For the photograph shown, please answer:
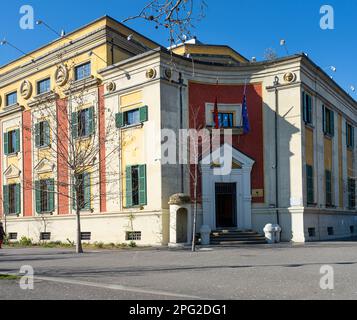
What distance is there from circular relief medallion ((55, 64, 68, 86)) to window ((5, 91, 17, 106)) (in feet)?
18.0

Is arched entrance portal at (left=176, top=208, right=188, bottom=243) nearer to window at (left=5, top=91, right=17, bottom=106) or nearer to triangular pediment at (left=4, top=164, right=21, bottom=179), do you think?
triangular pediment at (left=4, top=164, right=21, bottom=179)

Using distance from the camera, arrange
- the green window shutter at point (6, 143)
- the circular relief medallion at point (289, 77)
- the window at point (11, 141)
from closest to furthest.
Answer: the circular relief medallion at point (289, 77) < the window at point (11, 141) < the green window shutter at point (6, 143)

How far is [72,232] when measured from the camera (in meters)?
27.4

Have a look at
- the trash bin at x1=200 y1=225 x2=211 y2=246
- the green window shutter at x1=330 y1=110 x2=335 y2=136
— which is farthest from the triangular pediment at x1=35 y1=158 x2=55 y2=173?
the green window shutter at x1=330 y1=110 x2=335 y2=136

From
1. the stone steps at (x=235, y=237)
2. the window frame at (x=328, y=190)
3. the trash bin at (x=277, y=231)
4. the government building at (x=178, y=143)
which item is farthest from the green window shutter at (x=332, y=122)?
the stone steps at (x=235, y=237)

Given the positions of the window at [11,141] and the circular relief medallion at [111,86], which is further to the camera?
the window at [11,141]

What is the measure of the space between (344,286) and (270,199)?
14.8 m

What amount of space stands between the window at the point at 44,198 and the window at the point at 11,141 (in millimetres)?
4113

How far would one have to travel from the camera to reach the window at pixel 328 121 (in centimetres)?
2844

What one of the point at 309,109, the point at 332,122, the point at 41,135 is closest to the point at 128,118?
the point at 41,135

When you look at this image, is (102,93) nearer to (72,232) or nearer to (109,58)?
(109,58)

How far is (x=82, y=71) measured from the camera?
91.5ft

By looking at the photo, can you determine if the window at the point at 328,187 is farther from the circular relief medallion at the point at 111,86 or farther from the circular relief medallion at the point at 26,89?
the circular relief medallion at the point at 26,89

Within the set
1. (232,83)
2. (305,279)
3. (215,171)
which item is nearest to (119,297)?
(305,279)
